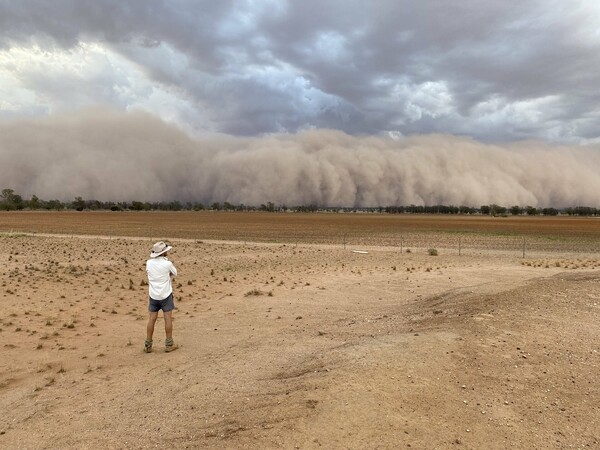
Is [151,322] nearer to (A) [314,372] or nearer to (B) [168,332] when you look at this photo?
(B) [168,332]

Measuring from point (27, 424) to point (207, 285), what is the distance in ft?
39.7

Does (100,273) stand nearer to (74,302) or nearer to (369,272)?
(74,302)

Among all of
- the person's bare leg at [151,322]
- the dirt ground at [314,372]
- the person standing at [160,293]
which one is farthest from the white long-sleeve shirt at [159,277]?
the dirt ground at [314,372]

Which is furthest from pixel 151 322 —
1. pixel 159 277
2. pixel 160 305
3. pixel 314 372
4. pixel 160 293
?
pixel 314 372

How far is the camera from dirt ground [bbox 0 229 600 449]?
502 cm

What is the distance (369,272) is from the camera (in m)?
20.9

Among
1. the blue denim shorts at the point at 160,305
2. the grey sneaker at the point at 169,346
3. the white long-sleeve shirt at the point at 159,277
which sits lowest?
the grey sneaker at the point at 169,346

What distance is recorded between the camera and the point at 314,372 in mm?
6676

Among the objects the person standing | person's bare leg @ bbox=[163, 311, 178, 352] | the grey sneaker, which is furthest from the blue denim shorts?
the grey sneaker

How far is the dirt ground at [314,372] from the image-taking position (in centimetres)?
502

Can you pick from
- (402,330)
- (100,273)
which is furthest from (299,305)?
(100,273)

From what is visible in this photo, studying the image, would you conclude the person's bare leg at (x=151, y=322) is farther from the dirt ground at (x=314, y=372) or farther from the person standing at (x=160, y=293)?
the dirt ground at (x=314, y=372)

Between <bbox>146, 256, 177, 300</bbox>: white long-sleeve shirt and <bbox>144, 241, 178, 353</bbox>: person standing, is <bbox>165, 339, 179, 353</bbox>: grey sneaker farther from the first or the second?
<bbox>146, 256, 177, 300</bbox>: white long-sleeve shirt

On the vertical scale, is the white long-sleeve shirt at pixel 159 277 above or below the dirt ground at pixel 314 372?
above
